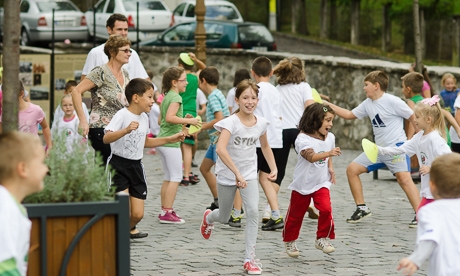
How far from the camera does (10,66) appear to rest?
5676mm

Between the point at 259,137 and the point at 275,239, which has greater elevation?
the point at 259,137

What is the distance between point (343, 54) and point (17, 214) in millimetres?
31783

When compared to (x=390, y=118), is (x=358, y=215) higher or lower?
lower

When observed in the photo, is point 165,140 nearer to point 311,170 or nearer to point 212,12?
point 311,170

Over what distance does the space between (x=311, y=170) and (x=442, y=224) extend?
3743mm

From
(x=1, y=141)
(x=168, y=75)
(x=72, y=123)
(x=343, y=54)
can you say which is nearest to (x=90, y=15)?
(x=343, y=54)

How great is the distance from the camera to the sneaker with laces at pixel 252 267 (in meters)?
7.65

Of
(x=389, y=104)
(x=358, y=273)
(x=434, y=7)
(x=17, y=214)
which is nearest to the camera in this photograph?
(x=17, y=214)

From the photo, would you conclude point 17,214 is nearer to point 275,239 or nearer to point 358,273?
point 358,273

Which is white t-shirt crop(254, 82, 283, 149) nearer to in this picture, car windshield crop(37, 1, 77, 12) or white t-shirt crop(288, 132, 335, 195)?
white t-shirt crop(288, 132, 335, 195)


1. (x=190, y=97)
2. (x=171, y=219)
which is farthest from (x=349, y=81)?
(x=171, y=219)

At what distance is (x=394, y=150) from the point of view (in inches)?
349

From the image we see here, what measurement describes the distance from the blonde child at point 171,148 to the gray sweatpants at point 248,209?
5.27 ft

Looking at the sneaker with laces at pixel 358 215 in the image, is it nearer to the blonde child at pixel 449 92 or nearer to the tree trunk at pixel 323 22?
the blonde child at pixel 449 92
